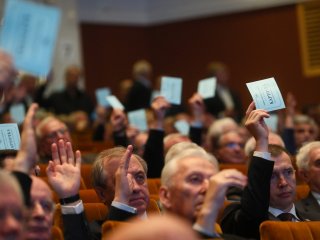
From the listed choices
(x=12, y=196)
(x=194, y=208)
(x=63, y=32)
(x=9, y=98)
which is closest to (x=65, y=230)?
(x=194, y=208)

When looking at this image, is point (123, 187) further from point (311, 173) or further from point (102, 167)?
point (311, 173)

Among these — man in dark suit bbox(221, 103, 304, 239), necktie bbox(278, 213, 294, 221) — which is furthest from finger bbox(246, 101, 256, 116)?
necktie bbox(278, 213, 294, 221)

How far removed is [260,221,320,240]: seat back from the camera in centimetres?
410

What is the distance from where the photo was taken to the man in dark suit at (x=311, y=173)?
5.57 meters

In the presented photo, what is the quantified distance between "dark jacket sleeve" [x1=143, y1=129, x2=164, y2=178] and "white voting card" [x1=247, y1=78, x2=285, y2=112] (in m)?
1.48

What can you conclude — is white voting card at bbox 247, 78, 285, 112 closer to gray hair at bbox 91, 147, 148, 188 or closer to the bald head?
gray hair at bbox 91, 147, 148, 188

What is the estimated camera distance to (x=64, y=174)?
12.9ft

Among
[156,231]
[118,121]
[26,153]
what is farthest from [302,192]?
[156,231]

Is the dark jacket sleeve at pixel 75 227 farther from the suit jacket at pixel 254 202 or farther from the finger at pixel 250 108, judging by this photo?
the finger at pixel 250 108

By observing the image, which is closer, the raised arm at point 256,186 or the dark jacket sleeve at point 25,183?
the dark jacket sleeve at point 25,183

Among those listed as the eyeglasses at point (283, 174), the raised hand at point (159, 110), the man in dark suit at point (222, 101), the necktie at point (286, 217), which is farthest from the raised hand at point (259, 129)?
the man in dark suit at point (222, 101)

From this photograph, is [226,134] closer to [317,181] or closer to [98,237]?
[317,181]

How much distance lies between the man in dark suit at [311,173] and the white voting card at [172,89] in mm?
1666

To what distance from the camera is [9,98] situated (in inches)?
420
